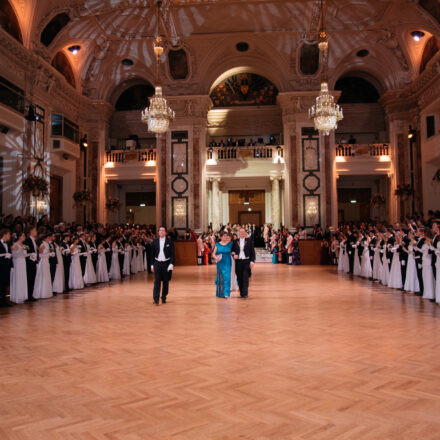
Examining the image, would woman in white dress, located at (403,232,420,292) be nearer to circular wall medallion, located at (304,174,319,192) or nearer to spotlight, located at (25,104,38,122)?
circular wall medallion, located at (304,174,319,192)

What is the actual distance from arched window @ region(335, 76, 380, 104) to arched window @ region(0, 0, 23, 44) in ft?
55.9

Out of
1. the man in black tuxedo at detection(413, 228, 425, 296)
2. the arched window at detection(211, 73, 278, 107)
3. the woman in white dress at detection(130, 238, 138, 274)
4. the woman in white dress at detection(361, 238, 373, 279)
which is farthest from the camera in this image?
the arched window at detection(211, 73, 278, 107)

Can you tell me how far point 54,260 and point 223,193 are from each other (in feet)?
57.5

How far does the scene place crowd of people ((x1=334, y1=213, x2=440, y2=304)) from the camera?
870cm

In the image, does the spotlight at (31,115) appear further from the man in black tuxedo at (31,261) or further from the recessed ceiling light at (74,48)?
the man in black tuxedo at (31,261)

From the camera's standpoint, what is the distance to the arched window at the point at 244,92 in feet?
85.8

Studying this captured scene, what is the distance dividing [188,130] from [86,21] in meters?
6.66

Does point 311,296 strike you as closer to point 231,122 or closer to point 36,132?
point 36,132

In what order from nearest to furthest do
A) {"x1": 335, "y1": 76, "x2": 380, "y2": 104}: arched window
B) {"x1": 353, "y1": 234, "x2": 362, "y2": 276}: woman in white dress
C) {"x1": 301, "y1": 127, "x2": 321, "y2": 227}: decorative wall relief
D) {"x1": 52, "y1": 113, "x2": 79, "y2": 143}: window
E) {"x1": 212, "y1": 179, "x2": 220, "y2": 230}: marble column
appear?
{"x1": 353, "y1": 234, "x2": 362, "y2": 276}: woman in white dress
{"x1": 52, "y1": 113, "x2": 79, "y2": 143}: window
{"x1": 301, "y1": 127, "x2": 321, "y2": 227}: decorative wall relief
{"x1": 212, "y1": 179, "x2": 220, "y2": 230}: marble column
{"x1": 335, "y1": 76, "x2": 380, "y2": 104}: arched window

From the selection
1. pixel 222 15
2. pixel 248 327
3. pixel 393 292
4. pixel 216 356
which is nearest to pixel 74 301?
pixel 248 327

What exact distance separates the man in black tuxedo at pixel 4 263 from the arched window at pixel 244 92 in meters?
20.0

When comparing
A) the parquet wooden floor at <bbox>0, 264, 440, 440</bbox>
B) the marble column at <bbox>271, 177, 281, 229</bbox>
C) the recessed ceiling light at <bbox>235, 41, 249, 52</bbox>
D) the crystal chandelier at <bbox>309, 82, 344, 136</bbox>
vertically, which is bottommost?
the parquet wooden floor at <bbox>0, 264, 440, 440</bbox>

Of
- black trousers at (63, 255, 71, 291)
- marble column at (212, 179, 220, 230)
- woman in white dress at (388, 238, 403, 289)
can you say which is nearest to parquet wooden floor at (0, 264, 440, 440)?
woman in white dress at (388, 238, 403, 289)

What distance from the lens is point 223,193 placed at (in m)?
27.1
